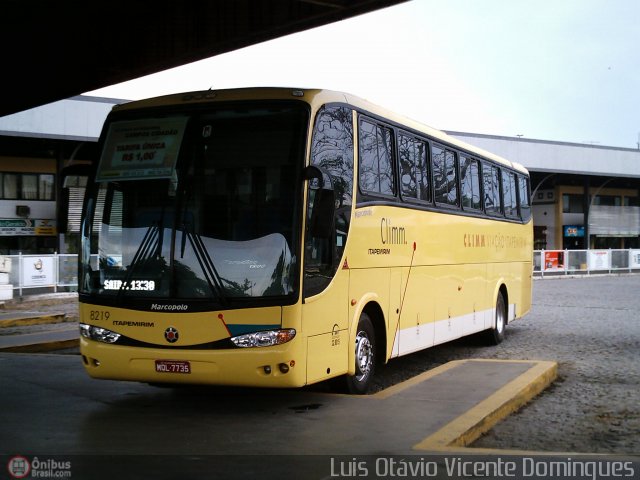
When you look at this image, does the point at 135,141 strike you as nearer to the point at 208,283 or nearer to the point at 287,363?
the point at 208,283

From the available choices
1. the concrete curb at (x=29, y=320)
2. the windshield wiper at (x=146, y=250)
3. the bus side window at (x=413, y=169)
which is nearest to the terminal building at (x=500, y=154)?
the concrete curb at (x=29, y=320)

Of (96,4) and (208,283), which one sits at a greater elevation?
(96,4)

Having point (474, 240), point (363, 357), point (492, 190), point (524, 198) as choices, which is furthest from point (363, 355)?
point (524, 198)

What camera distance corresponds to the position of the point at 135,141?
789cm

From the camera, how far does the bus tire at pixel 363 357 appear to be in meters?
8.58

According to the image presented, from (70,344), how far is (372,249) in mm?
6751

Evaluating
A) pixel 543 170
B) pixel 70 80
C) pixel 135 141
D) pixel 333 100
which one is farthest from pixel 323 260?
pixel 543 170

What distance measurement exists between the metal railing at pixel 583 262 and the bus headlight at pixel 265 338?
32717 mm

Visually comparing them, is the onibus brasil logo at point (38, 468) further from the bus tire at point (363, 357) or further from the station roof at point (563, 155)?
the station roof at point (563, 155)

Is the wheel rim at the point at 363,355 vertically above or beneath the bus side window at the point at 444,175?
beneath

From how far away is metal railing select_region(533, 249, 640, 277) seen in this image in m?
39.2

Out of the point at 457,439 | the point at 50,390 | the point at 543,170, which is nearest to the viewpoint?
the point at 457,439

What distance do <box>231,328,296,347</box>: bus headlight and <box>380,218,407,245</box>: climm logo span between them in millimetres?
2511

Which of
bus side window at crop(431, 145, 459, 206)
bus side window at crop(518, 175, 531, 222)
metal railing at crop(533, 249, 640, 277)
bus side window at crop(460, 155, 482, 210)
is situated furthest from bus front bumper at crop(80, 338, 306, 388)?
metal railing at crop(533, 249, 640, 277)
